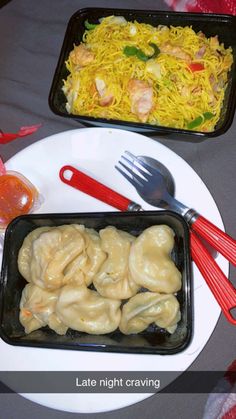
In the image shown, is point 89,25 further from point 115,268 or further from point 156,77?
point 115,268

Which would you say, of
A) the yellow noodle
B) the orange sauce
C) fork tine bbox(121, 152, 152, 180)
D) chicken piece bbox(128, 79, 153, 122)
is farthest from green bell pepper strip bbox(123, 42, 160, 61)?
the orange sauce

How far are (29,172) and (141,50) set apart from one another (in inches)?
25.4

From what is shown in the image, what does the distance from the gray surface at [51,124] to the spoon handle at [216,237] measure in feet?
0.46

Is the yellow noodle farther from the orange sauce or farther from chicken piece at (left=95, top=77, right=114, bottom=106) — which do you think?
the orange sauce

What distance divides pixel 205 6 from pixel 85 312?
1.40 meters

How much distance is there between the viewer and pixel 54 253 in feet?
4.93

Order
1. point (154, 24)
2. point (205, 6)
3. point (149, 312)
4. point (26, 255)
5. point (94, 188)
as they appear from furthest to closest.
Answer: point (205, 6) < point (154, 24) < point (94, 188) < point (26, 255) < point (149, 312)

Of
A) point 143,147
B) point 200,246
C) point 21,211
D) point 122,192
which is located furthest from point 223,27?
point 21,211

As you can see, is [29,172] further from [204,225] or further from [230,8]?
[230,8]

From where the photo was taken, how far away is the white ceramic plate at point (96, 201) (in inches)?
56.4

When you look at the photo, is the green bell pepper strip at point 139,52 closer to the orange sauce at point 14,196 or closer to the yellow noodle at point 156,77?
the yellow noodle at point 156,77

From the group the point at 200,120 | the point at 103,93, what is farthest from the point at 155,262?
the point at 103,93

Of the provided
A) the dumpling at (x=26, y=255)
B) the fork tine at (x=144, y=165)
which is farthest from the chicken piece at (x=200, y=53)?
the dumpling at (x=26, y=255)

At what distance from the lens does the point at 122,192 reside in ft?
5.48
